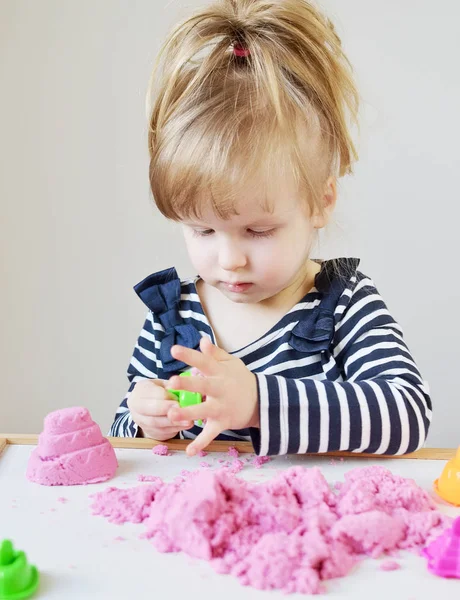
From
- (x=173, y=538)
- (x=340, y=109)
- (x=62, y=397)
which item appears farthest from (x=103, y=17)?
(x=173, y=538)

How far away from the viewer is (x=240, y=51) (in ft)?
2.72

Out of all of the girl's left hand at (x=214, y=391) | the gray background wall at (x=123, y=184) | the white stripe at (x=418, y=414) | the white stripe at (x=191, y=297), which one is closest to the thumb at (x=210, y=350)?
the girl's left hand at (x=214, y=391)

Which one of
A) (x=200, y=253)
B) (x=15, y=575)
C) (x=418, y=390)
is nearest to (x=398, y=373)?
(x=418, y=390)

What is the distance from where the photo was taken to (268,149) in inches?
30.8

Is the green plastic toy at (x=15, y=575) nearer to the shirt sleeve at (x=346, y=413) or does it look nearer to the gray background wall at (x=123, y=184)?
the shirt sleeve at (x=346, y=413)

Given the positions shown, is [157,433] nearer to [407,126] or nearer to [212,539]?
[212,539]

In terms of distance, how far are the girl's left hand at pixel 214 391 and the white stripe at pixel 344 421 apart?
0.09m

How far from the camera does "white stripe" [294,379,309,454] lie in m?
0.74

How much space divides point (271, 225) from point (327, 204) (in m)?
0.12

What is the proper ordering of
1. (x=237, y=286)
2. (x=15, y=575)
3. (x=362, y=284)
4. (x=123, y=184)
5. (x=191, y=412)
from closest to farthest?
(x=15, y=575) < (x=191, y=412) < (x=237, y=286) < (x=362, y=284) < (x=123, y=184)

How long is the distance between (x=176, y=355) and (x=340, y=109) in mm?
383

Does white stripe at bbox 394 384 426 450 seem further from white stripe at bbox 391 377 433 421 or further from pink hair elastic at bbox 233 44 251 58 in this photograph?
pink hair elastic at bbox 233 44 251 58

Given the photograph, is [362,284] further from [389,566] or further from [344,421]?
[389,566]

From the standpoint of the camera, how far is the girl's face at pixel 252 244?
0.78 metres
